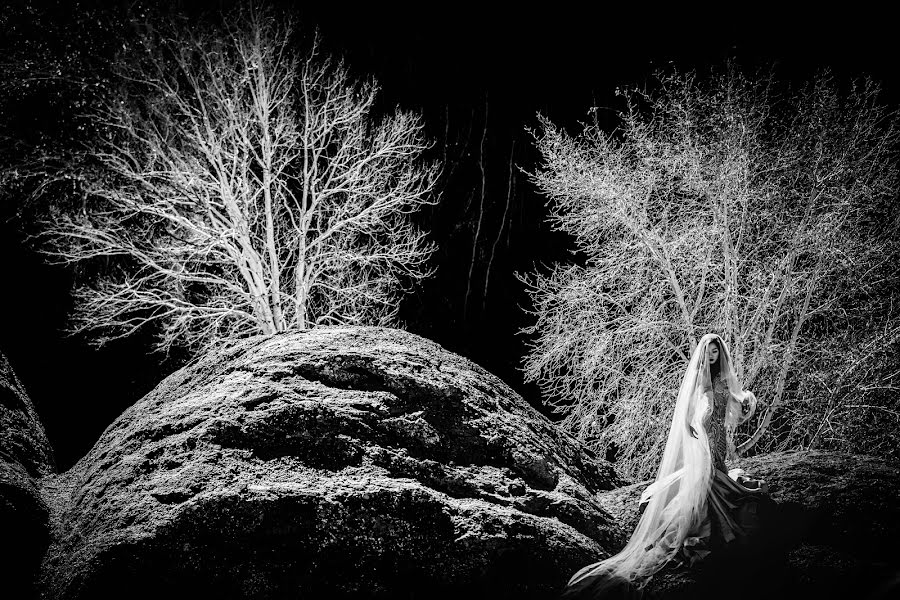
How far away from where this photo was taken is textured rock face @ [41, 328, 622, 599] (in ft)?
12.1

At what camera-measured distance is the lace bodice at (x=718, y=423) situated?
449cm

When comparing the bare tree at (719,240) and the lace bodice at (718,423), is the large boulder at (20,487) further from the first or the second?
the bare tree at (719,240)

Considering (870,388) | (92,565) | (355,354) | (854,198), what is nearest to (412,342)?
(355,354)

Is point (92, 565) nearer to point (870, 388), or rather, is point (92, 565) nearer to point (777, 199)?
point (870, 388)

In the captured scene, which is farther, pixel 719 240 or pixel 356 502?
pixel 719 240

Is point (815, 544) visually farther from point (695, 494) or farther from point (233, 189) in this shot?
Result: point (233, 189)

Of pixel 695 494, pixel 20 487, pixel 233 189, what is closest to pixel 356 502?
pixel 695 494

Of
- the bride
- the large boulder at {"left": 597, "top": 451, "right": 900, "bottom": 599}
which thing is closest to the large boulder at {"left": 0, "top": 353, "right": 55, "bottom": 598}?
the bride

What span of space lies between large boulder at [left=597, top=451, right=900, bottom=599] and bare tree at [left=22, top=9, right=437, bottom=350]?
8791mm

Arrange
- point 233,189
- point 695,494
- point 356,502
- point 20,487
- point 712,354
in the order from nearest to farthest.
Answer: point 356,502
point 695,494
point 20,487
point 712,354
point 233,189

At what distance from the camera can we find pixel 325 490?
3.99m

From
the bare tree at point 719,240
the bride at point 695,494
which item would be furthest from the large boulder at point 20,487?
the bare tree at point 719,240

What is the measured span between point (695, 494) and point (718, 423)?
649 mm

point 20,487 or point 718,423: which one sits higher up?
point 20,487
